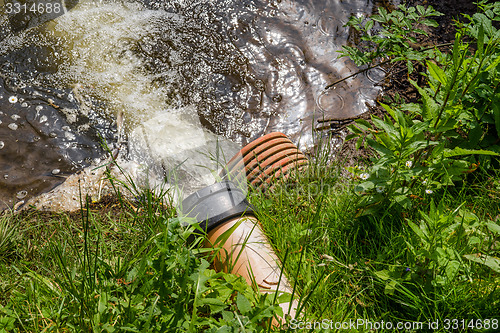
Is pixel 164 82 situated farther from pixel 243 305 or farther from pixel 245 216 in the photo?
pixel 243 305

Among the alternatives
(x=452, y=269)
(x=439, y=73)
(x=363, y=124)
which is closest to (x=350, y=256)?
(x=452, y=269)

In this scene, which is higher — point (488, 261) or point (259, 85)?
point (259, 85)

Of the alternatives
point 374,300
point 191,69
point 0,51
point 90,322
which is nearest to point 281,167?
point 374,300

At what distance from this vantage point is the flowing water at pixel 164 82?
3.11 meters

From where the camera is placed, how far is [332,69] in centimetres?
358

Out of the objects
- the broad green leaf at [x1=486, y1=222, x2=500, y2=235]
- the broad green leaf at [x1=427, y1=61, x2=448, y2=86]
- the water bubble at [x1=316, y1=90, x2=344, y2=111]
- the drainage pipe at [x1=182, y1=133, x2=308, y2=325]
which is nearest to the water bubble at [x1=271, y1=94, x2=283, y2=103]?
the water bubble at [x1=316, y1=90, x2=344, y2=111]

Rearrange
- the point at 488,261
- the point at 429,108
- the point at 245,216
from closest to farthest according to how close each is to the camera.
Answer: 1. the point at 488,261
2. the point at 429,108
3. the point at 245,216

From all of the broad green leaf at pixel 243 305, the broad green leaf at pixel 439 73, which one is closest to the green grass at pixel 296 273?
the broad green leaf at pixel 243 305

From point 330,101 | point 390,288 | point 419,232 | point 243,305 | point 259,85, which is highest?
point 259,85

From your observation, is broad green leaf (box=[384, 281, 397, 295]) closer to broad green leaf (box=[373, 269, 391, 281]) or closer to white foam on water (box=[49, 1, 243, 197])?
broad green leaf (box=[373, 269, 391, 281])

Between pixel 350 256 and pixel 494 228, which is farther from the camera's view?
pixel 350 256

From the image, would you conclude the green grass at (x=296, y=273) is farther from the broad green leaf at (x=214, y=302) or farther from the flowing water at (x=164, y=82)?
the flowing water at (x=164, y=82)

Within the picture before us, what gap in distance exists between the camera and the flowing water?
3107 millimetres

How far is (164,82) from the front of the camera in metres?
3.43
